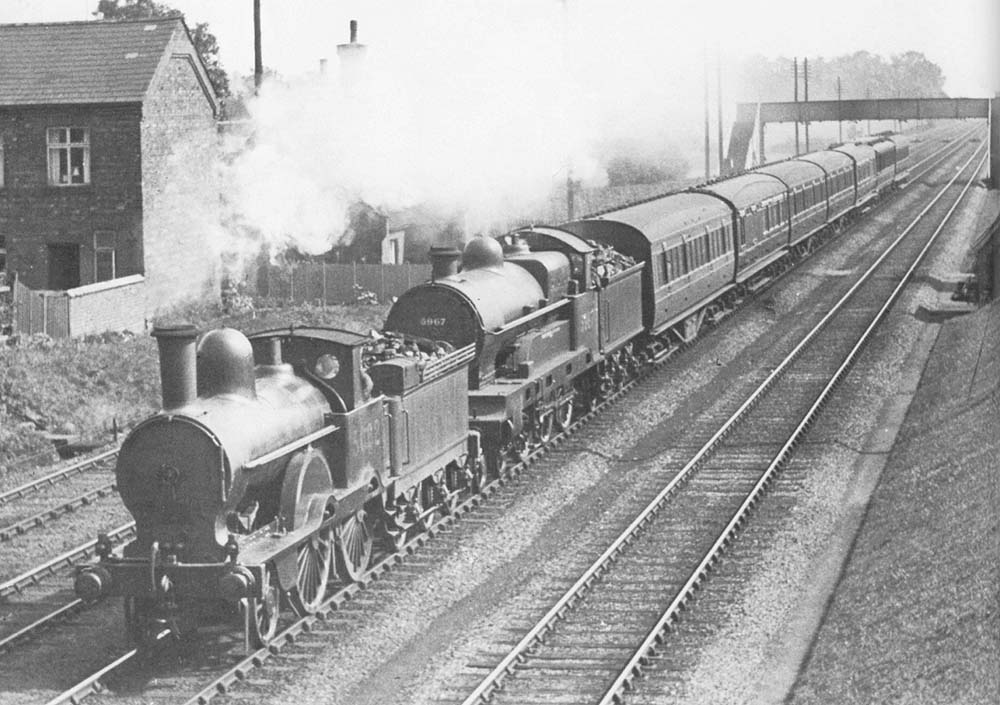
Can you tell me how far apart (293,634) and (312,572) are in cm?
78

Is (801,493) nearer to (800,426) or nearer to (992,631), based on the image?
(800,426)

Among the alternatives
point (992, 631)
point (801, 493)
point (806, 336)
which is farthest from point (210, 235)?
point (992, 631)

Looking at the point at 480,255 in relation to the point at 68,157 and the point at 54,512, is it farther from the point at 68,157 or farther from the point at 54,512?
the point at 68,157

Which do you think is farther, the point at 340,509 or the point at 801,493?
the point at 801,493

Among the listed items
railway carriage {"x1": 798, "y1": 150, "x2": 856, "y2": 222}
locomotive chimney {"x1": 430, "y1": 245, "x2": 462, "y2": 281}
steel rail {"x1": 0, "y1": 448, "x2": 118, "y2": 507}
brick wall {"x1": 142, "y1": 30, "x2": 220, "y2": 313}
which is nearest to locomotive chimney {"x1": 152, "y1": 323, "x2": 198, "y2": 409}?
locomotive chimney {"x1": 430, "y1": 245, "x2": 462, "y2": 281}

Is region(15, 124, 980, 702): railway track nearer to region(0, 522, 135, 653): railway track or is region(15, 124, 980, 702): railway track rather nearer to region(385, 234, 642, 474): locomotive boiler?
region(0, 522, 135, 653): railway track

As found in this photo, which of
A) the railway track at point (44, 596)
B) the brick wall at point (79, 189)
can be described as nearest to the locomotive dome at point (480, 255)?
the railway track at point (44, 596)

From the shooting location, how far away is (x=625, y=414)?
23.7m

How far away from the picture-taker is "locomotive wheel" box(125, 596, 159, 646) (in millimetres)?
12727

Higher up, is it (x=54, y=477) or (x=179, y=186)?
(x=179, y=186)

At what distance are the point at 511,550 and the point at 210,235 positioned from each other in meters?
20.8

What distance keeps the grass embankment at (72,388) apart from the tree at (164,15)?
1108 inches

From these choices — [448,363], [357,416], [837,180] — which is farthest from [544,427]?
[837,180]

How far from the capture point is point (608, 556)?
619 inches
